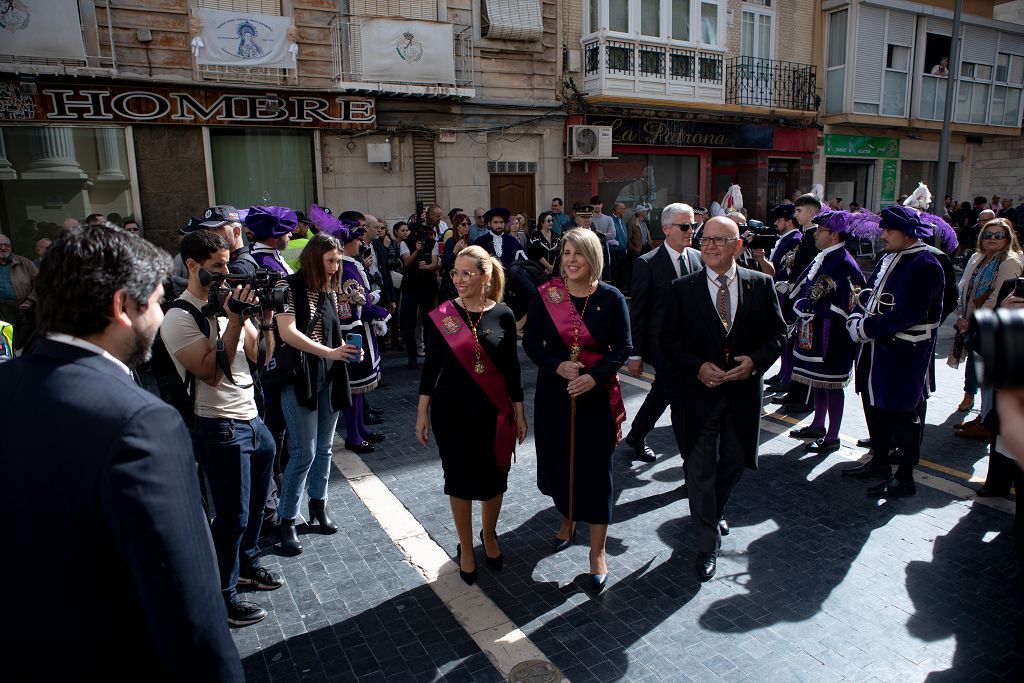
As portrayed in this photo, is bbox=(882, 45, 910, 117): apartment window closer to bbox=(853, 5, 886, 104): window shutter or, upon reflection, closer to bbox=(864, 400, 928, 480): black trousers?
bbox=(853, 5, 886, 104): window shutter

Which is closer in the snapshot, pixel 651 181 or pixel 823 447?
pixel 823 447

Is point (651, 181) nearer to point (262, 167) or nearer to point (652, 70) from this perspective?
point (652, 70)

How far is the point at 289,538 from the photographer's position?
4.45 metres

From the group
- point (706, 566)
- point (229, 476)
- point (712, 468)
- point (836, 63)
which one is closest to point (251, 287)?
point (229, 476)

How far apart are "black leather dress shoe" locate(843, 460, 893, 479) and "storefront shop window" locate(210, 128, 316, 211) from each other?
11460 millimetres

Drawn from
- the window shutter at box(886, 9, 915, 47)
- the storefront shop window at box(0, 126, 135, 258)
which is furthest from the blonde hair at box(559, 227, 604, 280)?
the window shutter at box(886, 9, 915, 47)

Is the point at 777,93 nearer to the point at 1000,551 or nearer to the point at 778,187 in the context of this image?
the point at 778,187

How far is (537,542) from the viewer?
4.53 m

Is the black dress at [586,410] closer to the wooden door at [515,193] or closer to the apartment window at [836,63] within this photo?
the wooden door at [515,193]

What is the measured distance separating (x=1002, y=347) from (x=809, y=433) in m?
5.11

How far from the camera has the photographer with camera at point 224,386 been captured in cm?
333

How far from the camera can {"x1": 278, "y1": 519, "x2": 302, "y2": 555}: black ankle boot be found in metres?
4.43

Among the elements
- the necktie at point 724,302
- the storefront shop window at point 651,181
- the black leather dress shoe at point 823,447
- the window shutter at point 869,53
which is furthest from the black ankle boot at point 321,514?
the window shutter at point 869,53

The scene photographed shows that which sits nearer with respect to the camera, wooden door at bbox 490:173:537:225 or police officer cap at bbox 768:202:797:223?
police officer cap at bbox 768:202:797:223
